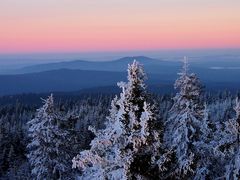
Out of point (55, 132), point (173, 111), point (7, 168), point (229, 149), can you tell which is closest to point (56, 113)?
point (55, 132)

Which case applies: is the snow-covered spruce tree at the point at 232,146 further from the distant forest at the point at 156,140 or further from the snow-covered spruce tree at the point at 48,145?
the snow-covered spruce tree at the point at 48,145

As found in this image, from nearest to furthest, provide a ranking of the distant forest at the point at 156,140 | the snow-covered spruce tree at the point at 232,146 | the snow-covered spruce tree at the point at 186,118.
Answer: the distant forest at the point at 156,140
the snow-covered spruce tree at the point at 232,146
the snow-covered spruce tree at the point at 186,118

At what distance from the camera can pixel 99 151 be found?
17.6 meters

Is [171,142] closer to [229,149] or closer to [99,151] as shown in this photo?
[229,149]

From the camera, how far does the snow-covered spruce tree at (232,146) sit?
20939 millimetres

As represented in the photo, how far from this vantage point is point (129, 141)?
16750 mm

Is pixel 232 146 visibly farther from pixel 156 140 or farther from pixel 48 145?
pixel 48 145

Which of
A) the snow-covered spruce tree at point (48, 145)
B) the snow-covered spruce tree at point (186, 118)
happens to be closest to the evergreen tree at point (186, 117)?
the snow-covered spruce tree at point (186, 118)

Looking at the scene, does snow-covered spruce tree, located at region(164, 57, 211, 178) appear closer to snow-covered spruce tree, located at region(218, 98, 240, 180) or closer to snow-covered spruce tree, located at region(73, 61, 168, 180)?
snow-covered spruce tree, located at region(218, 98, 240, 180)

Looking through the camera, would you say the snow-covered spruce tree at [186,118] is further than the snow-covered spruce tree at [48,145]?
No

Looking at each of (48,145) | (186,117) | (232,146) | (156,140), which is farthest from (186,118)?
(48,145)

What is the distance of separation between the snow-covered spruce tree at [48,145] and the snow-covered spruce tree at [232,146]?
1344cm

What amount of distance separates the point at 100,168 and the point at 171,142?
7.65m

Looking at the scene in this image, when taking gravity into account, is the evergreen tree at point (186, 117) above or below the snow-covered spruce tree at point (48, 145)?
above
